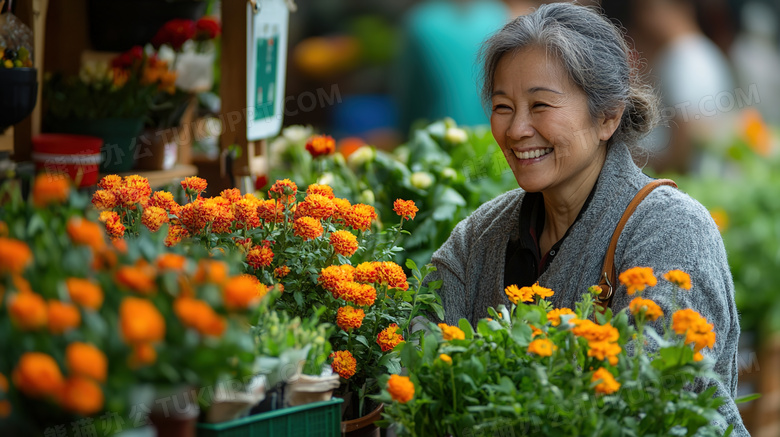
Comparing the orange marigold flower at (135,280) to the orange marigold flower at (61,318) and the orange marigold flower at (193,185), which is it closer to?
the orange marigold flower at (61,318)

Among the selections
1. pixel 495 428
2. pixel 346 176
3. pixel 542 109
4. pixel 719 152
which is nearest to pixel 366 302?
pixel 495 428

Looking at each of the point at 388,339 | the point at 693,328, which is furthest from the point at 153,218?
the point at 693,328

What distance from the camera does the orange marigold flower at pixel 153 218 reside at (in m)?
1.21

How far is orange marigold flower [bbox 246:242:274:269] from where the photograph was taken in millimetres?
1225

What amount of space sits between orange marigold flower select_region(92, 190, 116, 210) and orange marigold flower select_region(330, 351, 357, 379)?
1.44ft

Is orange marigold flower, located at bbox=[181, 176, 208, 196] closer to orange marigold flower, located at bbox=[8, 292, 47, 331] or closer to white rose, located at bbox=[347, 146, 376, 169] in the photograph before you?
orange marigold flower, located at bbox=[8, 292, 47, 331]

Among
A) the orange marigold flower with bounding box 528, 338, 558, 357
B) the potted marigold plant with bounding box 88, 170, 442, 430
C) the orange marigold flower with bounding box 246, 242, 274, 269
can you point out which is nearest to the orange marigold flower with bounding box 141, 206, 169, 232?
the potted marigold plant with bounding box 88, 170, 442, 430

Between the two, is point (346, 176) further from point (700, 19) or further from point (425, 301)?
point (700, 19)

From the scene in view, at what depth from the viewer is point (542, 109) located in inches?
59.4

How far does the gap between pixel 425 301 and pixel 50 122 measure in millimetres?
1213

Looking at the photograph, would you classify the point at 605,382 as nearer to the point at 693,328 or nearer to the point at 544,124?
the point at 693,328

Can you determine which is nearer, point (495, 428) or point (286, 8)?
point (495, 428)

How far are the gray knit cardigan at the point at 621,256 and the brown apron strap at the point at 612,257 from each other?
0.04 ft

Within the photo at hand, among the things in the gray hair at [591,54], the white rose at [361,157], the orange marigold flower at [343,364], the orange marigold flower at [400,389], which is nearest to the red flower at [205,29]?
the white rose at [361,157]
